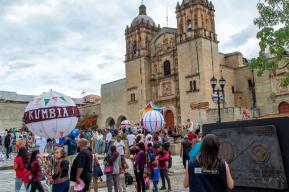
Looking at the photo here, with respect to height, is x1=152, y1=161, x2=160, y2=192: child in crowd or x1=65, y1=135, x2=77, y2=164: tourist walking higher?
x1=65, y1=135, x2=77, y2=164: tourist walking

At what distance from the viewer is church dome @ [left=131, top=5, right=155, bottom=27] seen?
43.4 m

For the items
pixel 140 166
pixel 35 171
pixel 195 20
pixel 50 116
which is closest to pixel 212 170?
pixel 35 171

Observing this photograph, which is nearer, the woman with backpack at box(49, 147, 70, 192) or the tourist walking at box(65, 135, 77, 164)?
the woman with backpack at box(49, 147, 70, 192)

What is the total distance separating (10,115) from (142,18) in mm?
26909

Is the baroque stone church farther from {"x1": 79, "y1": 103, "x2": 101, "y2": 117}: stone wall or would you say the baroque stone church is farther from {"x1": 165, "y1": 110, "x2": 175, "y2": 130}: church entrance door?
{"x1": 79, "y1": 103, "x2": 101, "y2": 117}: stone wall

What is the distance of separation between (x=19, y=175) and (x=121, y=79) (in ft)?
122

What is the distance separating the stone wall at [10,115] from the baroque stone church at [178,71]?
54.0 ft

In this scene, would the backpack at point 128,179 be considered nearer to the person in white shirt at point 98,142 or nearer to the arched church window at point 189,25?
the person in white shirt at point 98,142

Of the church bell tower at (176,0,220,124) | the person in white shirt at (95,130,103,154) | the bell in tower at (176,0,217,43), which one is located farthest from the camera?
the bell in tower at (176,0,217,43)

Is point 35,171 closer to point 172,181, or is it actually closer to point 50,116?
point 50,116

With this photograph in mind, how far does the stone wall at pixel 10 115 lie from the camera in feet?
173

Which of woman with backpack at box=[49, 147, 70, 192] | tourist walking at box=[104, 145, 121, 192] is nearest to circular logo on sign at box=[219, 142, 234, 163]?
woman with backpack at box=[49, 147, 70, 192]

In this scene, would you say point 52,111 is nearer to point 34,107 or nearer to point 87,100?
point 34,107

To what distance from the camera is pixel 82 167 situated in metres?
6.77
